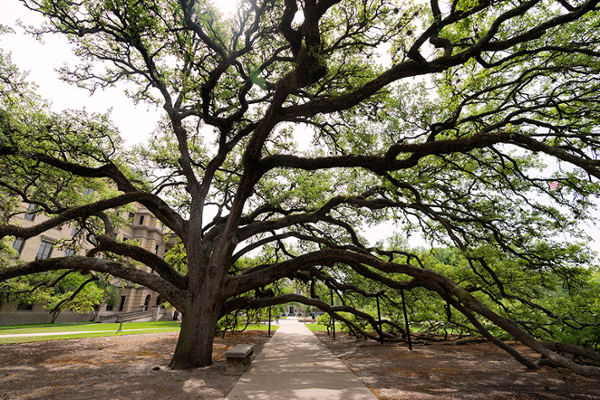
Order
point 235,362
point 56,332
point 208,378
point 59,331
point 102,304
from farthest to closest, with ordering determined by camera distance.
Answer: point 102,304 → point 59,331 → point 56,332 → point 235,362 → point 208,378

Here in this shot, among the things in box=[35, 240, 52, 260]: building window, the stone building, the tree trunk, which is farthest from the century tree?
box=[35, 240, 52, 260]: building window

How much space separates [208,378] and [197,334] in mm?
1625

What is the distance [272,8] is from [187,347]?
10207 mm

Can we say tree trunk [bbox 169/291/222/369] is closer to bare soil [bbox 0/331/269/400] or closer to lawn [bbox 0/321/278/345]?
bare soil [bbox 0/331/269/400]

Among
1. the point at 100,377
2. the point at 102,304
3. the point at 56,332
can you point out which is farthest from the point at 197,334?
the point at 102,304

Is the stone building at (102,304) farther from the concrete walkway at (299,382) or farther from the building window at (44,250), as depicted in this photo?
the concrete walkway at (299,382)

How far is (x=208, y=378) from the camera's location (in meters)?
6.62

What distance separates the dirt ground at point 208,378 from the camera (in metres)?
5.40

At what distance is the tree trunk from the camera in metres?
7.73

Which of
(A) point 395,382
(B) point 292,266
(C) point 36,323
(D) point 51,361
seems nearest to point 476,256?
(A) point 395,382

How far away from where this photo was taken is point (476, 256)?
23.5ft

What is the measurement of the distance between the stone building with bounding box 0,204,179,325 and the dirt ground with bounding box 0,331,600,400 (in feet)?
24.7

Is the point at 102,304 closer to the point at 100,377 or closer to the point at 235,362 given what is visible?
the point at 100,377

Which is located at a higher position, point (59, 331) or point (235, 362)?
point (235, 362)
